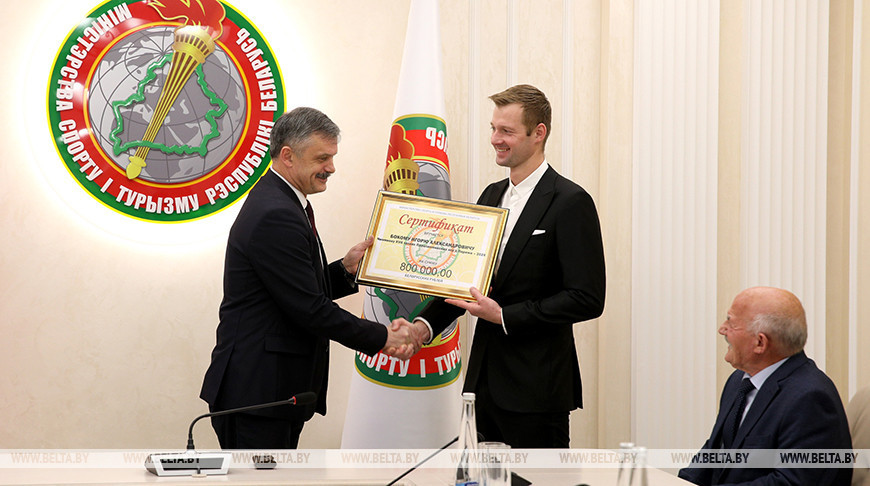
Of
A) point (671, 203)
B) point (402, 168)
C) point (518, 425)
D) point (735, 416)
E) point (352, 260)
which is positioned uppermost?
point (402, 168)

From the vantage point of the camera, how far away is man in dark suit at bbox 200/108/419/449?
2916 millimetres

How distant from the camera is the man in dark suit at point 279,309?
2.92 metres

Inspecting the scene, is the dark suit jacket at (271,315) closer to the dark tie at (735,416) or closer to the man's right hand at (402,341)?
the man's right hand at (402,341)

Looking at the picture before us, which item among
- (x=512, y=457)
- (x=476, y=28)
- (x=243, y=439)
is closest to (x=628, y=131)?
(x=476, y=28)

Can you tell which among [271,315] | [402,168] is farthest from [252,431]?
[402,168]

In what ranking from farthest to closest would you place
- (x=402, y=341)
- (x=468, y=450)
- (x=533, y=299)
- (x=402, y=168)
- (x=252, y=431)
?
(x=402, y=168) < (x=402, y=341) < (x=533, y=299) < (x=252, y=431) < (x=468, y=450)

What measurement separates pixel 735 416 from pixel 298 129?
187 cm

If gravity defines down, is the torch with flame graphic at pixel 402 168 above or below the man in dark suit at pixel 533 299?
above

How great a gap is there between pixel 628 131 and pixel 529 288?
62.5 inches

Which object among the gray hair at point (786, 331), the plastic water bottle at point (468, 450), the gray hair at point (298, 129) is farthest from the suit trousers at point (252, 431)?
the gray hair at point (786, 331)

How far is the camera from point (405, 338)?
3480 millimetres

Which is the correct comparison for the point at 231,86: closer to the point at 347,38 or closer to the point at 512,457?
the point at 347,38

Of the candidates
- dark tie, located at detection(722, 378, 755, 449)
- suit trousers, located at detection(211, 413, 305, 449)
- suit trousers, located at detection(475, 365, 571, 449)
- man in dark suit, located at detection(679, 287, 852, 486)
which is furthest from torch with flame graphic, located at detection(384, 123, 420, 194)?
dark tie, located at detection(722, 378, 755, 449)

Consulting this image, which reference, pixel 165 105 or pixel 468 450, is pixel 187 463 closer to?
pixel 468 450
